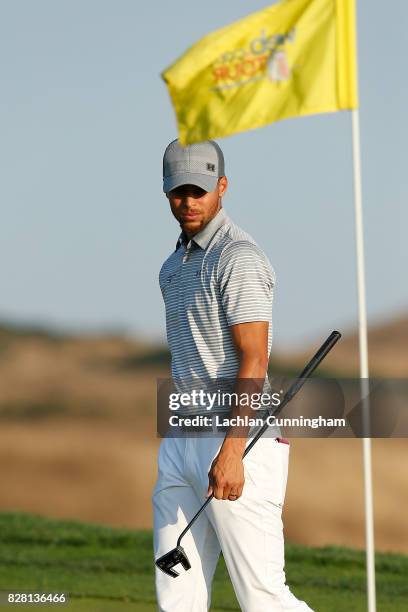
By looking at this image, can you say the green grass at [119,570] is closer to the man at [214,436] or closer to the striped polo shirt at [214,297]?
the man at [214,436]

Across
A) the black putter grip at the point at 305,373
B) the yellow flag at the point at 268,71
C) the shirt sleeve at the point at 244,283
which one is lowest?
the black putter grip at the point at 305,373

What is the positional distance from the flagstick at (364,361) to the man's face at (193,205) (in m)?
0.59

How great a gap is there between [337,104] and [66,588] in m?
4.87

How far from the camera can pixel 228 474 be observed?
5734mm

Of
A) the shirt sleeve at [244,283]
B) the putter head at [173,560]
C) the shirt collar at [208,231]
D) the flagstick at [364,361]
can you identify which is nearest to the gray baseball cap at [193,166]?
the shirt collar at [208,231]

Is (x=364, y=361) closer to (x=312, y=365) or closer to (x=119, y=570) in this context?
(x=312, y=365)

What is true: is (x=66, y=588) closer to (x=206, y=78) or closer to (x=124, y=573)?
(x=124, y=573)

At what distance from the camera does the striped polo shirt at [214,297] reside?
584cm

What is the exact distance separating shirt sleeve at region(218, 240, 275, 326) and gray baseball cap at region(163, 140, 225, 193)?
0.30m

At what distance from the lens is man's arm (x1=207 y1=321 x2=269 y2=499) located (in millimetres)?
5730

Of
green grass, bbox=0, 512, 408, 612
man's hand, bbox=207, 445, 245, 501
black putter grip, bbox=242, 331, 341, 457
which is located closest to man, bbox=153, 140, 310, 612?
man's hand, bbox=207, 445, 245, 501

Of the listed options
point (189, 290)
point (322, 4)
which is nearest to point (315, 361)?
point (189, 290)

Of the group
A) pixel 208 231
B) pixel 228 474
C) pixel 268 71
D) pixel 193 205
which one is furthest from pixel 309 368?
pixel 268 71

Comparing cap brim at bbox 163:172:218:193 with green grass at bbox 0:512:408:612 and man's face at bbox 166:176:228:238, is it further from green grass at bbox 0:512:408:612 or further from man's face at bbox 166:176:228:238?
green grass at bbox 0:512:408:612
